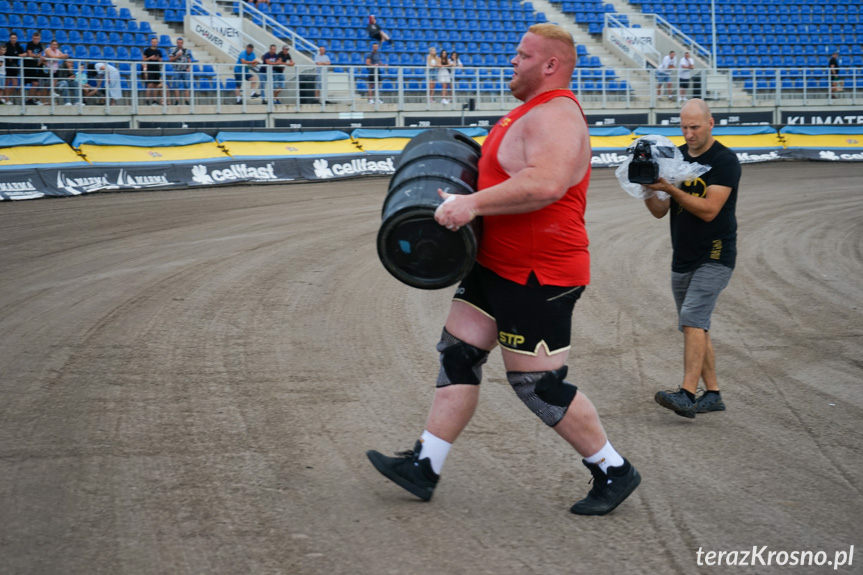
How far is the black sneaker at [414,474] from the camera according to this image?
3.80m

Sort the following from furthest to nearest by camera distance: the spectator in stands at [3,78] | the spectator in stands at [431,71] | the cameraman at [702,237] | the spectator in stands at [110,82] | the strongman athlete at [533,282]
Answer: the spectator in stands at [431,71]
the spectator in stands at [110,82]
the spectator in stands at [3,78]
the cameraman at [702,237]
the strongman athlete at [533,282]

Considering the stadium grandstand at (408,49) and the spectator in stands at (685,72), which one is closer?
the stadium grandstand at (408,49)

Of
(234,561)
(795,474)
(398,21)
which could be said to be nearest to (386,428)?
(234,561)

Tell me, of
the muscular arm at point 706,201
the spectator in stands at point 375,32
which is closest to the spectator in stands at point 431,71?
A: the spectator in stands at point 375,32

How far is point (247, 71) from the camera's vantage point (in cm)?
2123

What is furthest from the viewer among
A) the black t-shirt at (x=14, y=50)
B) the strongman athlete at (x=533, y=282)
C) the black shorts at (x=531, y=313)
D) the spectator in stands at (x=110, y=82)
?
the spectator in stands at (x=110, y=82)

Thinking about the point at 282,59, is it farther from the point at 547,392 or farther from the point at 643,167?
the point at 547,392

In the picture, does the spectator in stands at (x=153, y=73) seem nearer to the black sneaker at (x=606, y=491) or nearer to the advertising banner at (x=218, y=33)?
the advertising banner at (x=218, y=33)

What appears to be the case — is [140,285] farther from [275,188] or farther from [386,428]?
[275,188]

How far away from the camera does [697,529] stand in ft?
11.6

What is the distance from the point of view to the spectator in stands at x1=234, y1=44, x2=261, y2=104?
21.1 metres

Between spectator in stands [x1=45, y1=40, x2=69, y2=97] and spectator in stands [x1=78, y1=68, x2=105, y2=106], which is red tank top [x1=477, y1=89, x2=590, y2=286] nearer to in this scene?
spectator in stands [x1=78, y1=68, x2=105, y2=106]

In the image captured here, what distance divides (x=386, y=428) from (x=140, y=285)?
4490 millimetres

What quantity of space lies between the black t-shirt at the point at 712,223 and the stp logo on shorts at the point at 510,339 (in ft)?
6.75
